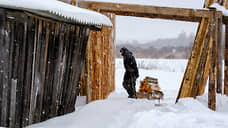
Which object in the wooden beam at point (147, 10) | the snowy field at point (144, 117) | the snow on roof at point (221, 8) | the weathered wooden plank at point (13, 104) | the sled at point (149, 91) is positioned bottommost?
the sled at point (149, 91)

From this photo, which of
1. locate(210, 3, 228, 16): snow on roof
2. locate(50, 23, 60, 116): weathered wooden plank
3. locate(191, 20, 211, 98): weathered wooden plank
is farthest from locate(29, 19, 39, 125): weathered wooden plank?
locate(210, 3, 228, 16): snow on roof

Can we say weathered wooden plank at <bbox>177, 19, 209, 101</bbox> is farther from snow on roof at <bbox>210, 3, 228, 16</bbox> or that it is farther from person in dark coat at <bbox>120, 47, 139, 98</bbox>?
person in dark coat at <bbox>120, 47, 139, 98</bbox>

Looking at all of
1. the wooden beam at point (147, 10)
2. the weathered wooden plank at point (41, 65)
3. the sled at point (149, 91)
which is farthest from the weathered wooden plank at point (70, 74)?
the sled at point (149, 91)

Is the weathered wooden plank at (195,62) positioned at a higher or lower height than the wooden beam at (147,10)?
lower

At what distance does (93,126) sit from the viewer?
364cm

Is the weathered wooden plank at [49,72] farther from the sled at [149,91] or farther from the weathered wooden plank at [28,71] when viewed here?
the sled at [149,91]

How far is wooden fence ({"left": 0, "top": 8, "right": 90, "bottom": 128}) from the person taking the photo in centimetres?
298

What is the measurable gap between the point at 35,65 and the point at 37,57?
0.13 m

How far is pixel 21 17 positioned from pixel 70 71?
1.43 m

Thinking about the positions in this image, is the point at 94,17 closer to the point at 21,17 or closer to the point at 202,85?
the point at 21,17

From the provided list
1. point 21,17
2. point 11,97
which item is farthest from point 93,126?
point 21,17

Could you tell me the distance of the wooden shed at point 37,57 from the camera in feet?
9.62

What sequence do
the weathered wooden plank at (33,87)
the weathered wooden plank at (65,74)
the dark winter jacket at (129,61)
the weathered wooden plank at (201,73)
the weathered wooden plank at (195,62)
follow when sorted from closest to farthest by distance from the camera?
1. the weathered wooden plank at (33,87)
2. the weathered wooden plank at (65,74)
3. the weathered wooden plank at (201,73)
4. the weathered wooden plank at (195,62)
5. the dark winter jacket at (129,61)

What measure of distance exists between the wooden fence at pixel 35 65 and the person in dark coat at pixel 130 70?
8.80 feet
